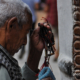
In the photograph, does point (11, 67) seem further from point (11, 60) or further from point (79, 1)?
point (79, 1)

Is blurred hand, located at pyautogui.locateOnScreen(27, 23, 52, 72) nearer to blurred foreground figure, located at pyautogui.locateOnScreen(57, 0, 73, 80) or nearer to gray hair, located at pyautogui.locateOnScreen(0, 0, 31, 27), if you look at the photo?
blurred foreground figure, located at pyautogui.locateOnScreen(57, 0, 73, 80)

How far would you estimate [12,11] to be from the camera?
1698mm

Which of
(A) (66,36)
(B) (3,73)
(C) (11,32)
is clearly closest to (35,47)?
(A) (66,36)

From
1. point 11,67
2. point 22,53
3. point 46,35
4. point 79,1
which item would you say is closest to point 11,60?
point 11,67

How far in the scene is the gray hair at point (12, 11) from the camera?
1678 millimetres

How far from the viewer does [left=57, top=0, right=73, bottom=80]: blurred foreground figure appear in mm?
1976

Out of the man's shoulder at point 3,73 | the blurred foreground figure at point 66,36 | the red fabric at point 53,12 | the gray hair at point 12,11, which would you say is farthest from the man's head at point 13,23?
the red fabric at point 53,12

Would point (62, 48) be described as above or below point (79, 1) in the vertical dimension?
below

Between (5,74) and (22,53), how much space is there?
15.5ft

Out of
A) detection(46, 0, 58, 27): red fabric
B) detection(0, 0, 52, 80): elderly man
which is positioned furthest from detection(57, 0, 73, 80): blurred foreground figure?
detection(46, 0, 58, 27): red fabric

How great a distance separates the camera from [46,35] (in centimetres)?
218

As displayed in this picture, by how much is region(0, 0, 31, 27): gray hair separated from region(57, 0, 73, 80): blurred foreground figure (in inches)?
15.1

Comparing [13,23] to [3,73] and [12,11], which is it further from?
[3,73]

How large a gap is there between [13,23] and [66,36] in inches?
22.1
